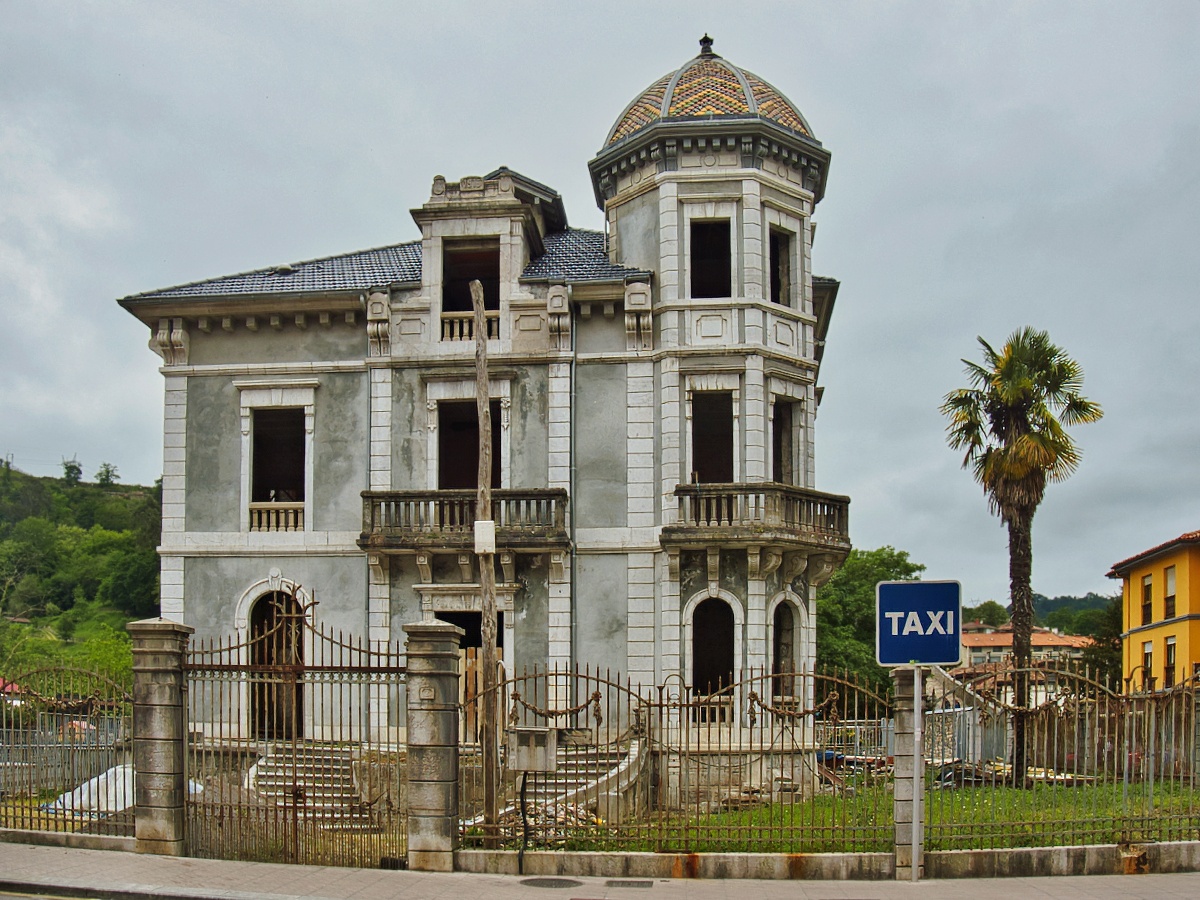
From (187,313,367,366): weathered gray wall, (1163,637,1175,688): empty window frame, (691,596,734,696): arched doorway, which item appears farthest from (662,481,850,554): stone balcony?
(1163,637,1175,688): empty window frame

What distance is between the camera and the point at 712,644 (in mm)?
25188

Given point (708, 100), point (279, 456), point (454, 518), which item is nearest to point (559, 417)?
point (454, 518)

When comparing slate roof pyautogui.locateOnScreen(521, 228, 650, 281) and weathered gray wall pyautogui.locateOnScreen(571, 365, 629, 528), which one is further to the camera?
slate roof pyautogui.locateOnScreen(521, 228, 650, 281)

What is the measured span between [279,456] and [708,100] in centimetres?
1205

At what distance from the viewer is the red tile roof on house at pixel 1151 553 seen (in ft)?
133

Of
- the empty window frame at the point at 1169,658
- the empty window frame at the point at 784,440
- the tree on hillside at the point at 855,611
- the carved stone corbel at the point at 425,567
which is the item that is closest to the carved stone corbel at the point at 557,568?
the carved stone corbel at the point at 425,567

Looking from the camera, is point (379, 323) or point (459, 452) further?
point (459, 452)

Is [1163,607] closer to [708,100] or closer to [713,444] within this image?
[713,444]

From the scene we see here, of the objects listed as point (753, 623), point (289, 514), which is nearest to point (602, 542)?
point (753, 623)

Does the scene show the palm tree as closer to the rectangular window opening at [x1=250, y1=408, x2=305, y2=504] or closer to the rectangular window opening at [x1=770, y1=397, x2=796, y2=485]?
the rectangular window opening at [x1=770, y1=397, x2=796, y2=485]

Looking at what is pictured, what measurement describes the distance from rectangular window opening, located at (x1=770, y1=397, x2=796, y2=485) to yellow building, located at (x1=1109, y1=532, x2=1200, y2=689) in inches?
756

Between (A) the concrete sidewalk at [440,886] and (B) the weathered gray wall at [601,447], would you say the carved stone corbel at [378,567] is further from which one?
(A) the concrete sidewalk at [440,886]

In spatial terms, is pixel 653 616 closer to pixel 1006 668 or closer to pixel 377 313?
pixel 377 313

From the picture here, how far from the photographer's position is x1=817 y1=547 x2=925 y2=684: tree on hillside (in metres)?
56.4
